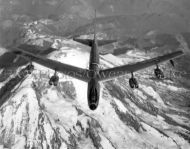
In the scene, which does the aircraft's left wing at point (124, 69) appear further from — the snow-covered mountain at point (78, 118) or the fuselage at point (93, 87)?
the snow-covered mountain at point (78, 118)

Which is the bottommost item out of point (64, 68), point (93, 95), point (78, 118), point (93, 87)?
point (78, 118)

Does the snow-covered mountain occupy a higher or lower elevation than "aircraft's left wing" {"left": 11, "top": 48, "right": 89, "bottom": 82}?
lower

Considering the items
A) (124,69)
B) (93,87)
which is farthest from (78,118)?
(93,87)

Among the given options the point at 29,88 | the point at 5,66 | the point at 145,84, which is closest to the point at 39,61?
the point at 29,88

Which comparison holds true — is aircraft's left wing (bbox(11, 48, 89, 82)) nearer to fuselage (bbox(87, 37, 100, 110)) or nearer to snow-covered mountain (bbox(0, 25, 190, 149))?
fuselage (bbox(87, 37, 100, 110))

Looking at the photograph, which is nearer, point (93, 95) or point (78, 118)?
point (93, 95)

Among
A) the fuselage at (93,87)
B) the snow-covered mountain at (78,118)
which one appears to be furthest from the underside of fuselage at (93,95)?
the snow-covered mountain at (78,118)

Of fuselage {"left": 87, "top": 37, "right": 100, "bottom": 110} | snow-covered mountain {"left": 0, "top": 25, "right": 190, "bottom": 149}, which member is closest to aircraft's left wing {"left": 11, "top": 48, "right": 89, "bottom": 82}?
fuselage {"left": 87, "top": 37, "right": 100, "bottom": 110}

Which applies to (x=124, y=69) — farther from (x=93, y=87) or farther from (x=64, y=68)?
(x=64, y=68)
